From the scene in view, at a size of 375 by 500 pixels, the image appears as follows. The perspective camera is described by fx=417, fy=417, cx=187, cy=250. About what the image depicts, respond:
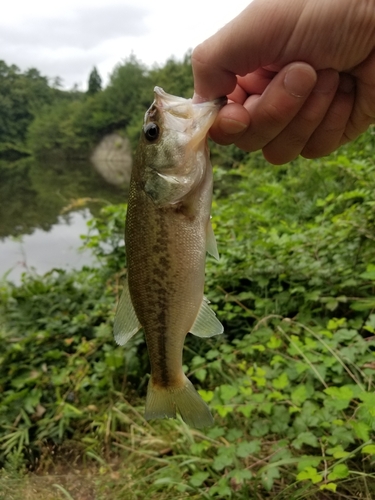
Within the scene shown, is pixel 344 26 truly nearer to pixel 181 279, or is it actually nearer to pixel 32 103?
pixel 181 279

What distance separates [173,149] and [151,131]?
113mm

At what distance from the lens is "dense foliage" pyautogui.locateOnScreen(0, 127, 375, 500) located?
7.61 feet

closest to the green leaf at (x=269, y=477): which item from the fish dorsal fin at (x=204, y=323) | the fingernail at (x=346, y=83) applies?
the fish dorsal fin at (x=204, y=323)

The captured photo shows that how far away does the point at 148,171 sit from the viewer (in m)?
1.60

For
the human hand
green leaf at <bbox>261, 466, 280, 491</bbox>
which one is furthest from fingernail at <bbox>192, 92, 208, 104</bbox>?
green leaf at <bbox>261, 466, 280, 491</bbox>

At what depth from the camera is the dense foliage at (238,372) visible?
2318 mm

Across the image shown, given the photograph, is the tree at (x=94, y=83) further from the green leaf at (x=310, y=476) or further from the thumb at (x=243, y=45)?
the green leaf at (x=310, y=476)

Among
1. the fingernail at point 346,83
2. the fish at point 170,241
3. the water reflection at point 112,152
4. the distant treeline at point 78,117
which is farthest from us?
the distant treeline at point 78,117

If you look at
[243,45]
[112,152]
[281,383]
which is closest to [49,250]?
[281,383]

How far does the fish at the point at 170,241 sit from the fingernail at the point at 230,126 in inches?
4.3

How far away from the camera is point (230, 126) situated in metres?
1.77

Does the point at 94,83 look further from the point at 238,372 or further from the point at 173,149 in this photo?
the point at 173,149

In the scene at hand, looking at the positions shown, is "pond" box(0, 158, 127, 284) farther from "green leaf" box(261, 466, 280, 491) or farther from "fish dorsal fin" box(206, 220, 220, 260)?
"fish dorsal fin" box(206, 220, 220, 260)

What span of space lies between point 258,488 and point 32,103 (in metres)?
85.1
